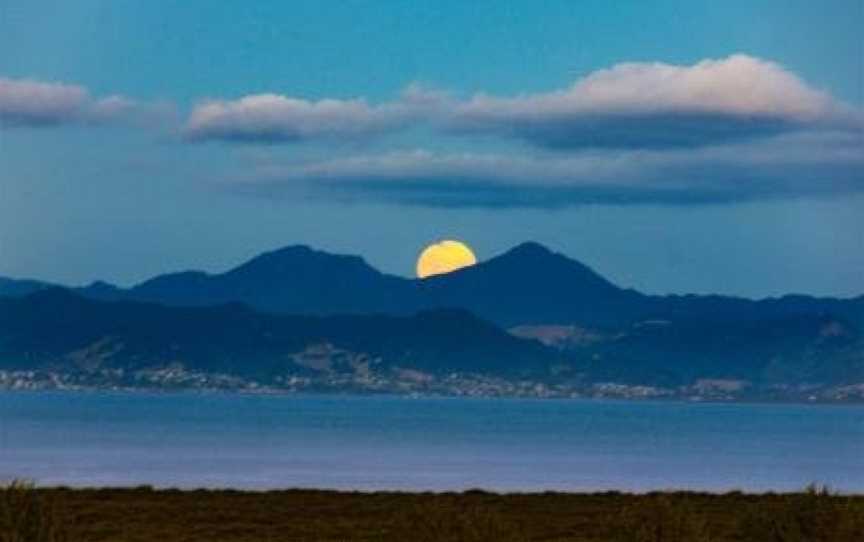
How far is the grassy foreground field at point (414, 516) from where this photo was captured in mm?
28312

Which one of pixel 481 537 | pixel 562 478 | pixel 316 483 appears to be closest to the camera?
pixel 481 537

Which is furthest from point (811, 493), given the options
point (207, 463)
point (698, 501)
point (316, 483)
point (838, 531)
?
point (207, 463)

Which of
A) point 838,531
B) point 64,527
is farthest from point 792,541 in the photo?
point 64,527

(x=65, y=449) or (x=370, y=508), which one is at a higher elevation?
(x=65, y=449)

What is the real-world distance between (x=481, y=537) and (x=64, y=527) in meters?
6.66

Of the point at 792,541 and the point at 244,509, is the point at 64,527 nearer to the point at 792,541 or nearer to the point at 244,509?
the point at 792,541

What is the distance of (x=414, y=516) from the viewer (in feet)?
Result: 93.9

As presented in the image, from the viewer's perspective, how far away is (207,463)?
14888 cm

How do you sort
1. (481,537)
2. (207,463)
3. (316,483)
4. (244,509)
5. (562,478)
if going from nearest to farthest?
(481,537), (244,509), (316,483), (562,478), (207,463)

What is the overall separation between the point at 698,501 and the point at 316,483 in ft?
219

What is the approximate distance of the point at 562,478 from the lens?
429ft

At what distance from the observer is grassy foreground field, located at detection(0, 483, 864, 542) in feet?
92.9

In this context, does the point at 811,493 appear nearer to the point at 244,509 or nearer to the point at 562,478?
the point at 244,509

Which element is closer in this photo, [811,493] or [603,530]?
[811,493]
